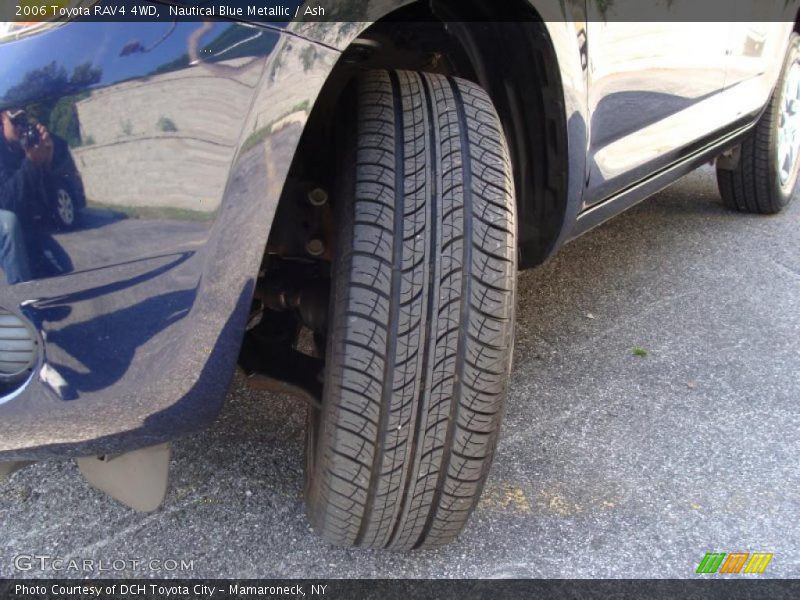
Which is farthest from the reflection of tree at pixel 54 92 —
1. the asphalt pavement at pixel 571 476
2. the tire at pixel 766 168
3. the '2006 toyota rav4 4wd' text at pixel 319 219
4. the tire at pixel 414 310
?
the tire at pixel 766 168

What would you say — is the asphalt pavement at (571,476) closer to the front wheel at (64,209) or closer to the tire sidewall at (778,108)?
the front wheel at (64,209)

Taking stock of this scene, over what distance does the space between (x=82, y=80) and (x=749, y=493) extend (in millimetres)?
1744

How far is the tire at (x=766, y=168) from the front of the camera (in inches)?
144

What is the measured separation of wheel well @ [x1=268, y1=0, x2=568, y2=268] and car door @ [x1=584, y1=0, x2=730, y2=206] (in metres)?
0.11

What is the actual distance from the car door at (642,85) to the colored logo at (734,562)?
0.87 metres

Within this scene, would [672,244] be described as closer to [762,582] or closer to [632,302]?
[632,302]

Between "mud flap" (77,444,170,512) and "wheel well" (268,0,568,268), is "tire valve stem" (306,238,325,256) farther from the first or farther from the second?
"mud flap" (77,444,170,512)

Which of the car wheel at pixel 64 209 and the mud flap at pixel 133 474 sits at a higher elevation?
the car wheel at pixel 64 209

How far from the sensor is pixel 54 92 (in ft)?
3.23

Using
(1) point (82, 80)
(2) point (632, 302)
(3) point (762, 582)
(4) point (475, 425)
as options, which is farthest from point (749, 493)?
(1) point (82, 80)

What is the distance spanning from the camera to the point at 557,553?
5.46 feet

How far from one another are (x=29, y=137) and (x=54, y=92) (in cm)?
7

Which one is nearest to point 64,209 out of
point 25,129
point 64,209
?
point 64,209

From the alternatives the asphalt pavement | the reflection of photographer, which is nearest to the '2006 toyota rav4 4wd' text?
the reflection of photographer
